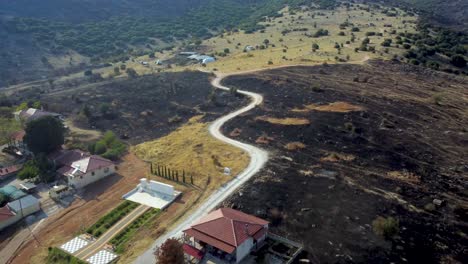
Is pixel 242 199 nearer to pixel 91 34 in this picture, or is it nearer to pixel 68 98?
pixel 68 98

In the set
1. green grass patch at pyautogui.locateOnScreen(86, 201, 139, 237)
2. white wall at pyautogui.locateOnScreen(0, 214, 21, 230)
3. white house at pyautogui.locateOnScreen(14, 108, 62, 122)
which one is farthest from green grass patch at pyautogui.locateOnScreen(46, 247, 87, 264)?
white house at pyautogui.locateOnScreen(14, 108, 62, 122)

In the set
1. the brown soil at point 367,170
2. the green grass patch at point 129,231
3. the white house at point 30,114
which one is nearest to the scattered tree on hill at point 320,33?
the brown soil at point 367,170

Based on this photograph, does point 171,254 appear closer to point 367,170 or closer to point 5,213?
point 5,213

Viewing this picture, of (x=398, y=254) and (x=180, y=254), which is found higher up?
(x=180, y=254)

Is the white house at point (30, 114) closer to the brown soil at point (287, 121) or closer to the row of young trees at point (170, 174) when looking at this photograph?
the row of young trees at point (170, 174)

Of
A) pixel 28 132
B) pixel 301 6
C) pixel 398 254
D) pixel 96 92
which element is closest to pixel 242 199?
pixel 398 254

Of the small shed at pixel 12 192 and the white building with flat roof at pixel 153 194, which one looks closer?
the white building with flat roof at pixel 153 194

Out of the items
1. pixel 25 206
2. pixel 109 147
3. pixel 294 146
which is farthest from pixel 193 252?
pixel 109 147

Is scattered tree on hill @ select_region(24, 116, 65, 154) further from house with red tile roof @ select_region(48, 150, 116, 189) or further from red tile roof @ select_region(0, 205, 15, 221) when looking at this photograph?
red tile roof @ select_region(0, 205, 15, 221)
